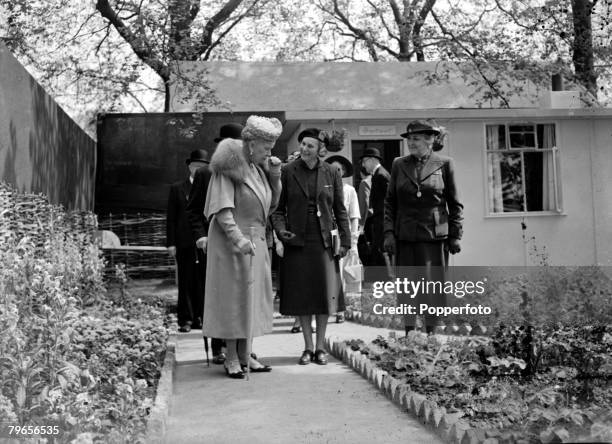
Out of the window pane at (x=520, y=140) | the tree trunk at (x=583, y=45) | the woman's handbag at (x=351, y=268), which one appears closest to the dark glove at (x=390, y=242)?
the woman's handbag at (x=351, y=268)

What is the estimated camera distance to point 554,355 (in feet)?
19.6

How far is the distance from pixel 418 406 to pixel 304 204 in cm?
261

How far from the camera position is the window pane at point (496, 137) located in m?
16.1

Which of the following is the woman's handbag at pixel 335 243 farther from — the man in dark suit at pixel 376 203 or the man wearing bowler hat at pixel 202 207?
the man in dark suit at pixel 376 203

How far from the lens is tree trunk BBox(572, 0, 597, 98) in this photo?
17.4 meters

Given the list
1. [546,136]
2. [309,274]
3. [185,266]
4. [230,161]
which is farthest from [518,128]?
[230,161]

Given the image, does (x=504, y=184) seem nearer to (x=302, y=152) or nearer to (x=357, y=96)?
(x=357, y=96)

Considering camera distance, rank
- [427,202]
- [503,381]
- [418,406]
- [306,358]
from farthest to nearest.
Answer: [427,202] → [306,358] → [503,381] → [418,406]

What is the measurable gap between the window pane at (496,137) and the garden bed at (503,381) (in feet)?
31.7

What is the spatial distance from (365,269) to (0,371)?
8.57m

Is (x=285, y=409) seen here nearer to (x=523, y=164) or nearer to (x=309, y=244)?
(x=309, y=244)

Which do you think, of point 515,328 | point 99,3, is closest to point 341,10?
point 99,3

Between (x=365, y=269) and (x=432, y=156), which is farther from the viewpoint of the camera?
(x=365, y=269)

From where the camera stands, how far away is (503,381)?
17.8 ft
